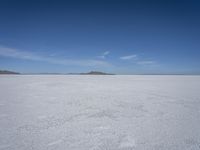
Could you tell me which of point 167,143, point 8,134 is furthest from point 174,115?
point 8,134

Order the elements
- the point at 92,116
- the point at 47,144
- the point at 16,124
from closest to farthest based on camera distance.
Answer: the point at 47,144 < the point at 16,124 < the point at 92,116

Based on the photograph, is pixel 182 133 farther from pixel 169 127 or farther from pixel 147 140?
pixel 147 140

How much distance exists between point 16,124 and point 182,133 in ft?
8.05

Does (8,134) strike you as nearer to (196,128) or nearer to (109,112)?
(109,112)

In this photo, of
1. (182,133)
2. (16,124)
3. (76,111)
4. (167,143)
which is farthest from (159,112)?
(16,124)

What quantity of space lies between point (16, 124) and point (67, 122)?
0.78m

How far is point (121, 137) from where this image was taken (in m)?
1.83

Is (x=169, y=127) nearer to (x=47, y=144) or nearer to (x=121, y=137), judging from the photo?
(x=121, y=137)

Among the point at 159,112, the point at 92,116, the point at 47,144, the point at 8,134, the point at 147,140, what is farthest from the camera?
the point at 159,112

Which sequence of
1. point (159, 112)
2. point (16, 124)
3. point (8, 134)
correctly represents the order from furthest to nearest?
point (159, 112) < point (16, 124) < point (8, 134)

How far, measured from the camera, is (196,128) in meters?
2.08

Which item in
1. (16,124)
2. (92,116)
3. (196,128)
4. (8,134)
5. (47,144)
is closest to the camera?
(47,144)

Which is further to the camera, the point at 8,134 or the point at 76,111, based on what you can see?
the point at 76,111

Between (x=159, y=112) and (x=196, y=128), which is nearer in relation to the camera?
(x=196, y=128)
